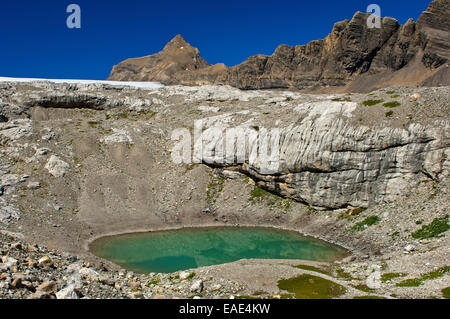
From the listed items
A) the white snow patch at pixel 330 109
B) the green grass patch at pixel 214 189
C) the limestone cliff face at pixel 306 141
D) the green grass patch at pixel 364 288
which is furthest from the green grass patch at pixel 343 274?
the green grass patch at pixel 214 189

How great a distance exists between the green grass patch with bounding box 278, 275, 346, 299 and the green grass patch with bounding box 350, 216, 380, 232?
84.4 feet

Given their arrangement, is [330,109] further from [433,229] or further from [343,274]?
[343,274]

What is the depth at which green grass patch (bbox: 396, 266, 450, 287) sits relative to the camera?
1381 inches

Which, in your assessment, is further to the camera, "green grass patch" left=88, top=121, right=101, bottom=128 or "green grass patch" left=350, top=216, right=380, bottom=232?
"green grass patch" left=88, top=121, right=101, bottom=128

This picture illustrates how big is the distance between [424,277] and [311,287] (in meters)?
12.3

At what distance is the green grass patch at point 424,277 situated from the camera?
35.1 m

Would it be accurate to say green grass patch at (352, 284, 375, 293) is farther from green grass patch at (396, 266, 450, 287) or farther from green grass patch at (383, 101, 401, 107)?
green grass patch at (383, 101, 401, 107)

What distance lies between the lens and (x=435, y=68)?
642 ft

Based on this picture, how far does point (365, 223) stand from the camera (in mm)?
60344

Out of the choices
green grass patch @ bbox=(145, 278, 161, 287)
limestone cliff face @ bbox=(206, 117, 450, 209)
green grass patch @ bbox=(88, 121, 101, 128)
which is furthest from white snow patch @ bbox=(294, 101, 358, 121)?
green grass patch @ bbox=(88, 121, 101, 128)

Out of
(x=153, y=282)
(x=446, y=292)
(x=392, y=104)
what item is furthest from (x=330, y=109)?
(x=153, y=282)

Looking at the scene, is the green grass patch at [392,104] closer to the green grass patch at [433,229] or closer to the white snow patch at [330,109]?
the white snow patch at [330,109]

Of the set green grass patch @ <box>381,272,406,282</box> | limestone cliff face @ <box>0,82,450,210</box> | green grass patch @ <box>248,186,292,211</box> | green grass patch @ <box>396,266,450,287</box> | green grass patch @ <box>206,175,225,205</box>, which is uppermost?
limestone cliff face @ <box>0,82,450,210</box>

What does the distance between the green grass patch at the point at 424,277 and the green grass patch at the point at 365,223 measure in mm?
22405
